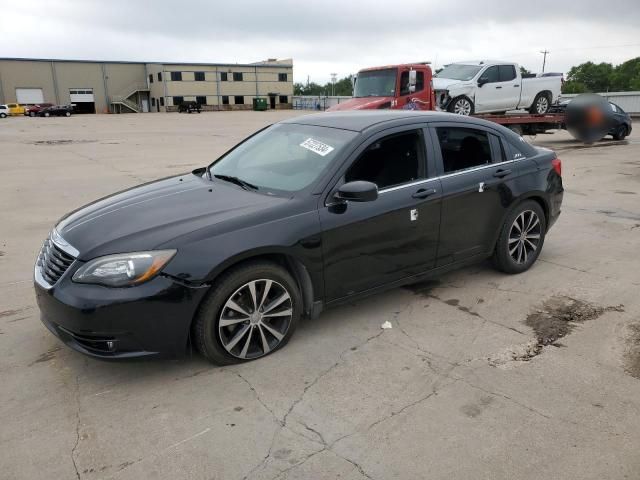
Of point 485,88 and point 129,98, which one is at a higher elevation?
point 485,88

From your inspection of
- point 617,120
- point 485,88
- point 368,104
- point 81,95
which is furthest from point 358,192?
point 81,95

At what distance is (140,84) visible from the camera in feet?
247

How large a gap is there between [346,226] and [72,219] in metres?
2.00

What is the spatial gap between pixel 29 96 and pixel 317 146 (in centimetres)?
7607

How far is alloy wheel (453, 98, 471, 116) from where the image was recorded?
1509 cm

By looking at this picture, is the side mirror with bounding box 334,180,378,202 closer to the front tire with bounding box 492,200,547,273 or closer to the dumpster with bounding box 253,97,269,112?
the front tire with bounding box 492,200,547,273

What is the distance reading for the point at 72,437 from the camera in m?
2.78

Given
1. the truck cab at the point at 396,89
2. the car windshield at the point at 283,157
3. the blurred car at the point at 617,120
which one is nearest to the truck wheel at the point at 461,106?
the truck cab at the point at 396,89

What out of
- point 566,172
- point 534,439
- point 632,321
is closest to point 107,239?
point 534,439

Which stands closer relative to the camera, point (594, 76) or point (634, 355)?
point (634, 355)

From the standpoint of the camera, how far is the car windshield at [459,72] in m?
15.3

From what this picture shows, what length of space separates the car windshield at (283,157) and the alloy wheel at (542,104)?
588 inches

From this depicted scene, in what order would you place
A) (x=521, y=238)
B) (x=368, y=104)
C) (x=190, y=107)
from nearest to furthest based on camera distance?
(x=521, y=238), (x=368, y=104), (x=190, y=107)

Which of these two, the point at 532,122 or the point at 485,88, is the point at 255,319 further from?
the point at 532,122
